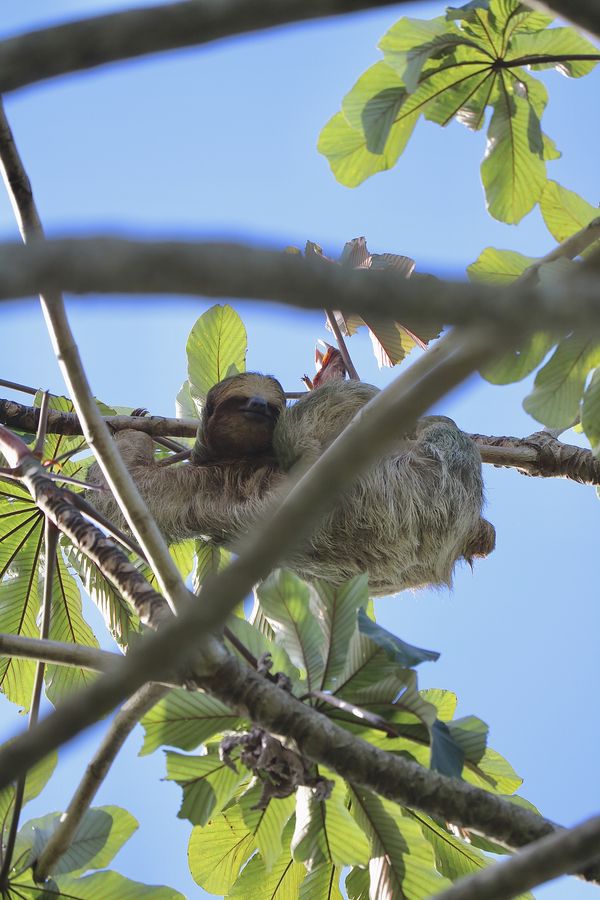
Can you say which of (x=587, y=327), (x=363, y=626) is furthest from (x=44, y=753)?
(x=363, y=626)

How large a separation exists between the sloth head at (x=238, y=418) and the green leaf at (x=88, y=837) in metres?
2.54

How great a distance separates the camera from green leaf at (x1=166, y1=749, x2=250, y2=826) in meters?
3.14

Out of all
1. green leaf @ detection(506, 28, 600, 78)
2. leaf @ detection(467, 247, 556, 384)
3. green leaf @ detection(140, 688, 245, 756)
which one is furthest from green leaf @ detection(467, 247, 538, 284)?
green leaf @ detection(140, 688, 245, 756)

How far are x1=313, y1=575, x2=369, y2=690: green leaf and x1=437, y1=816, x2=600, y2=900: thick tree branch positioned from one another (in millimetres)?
1381

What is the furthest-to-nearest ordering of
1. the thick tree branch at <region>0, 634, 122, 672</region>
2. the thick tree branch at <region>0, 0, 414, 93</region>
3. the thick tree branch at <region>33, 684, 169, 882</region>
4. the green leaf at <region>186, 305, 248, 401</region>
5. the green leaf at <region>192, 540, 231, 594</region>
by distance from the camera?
the green leaf at <region>186, 305, 248, 401</region>
the green leaf at <region>192, 540, 231, 594</region>
the thick tree branch at <region>33, 684, 169, 882</region>
the thick tree branch at <region>0, 634, 122, 672</region>
the thick tree branch at <region>0, 0, 414, 93</region>

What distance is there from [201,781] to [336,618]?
0.75m

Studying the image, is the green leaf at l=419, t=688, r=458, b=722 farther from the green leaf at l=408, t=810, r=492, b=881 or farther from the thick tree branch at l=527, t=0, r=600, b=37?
the thick tree branch at l=527, t=0, r=600, b=37

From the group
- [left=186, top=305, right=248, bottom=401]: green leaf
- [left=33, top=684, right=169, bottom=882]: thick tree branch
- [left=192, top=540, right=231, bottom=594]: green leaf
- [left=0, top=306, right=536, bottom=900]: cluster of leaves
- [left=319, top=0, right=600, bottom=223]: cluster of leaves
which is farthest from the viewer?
[left=186, top=305, right=248, bottom=401]: green leaf

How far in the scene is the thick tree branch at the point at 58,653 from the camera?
2.65 m

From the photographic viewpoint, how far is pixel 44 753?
4.11 feet

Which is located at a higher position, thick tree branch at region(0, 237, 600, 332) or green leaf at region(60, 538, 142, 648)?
green leaf at region(60, 538, 142, 648)

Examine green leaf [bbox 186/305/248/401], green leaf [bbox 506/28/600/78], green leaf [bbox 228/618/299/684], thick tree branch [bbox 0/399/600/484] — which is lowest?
green leaf [bbox 228/618/299/684]

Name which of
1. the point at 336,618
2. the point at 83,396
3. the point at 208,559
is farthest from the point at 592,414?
the point at 208,559

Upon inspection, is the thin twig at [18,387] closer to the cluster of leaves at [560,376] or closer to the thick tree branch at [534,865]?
the cluster of leaves at [560,376]
